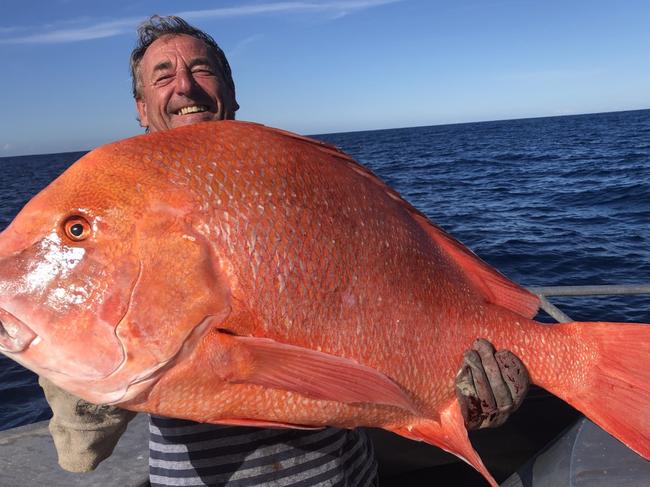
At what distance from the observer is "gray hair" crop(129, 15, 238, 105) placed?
2.40 m

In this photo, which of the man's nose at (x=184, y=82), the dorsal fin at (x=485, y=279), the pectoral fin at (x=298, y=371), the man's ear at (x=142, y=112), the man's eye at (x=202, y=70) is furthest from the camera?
the man's ear at (x=142, y=112)

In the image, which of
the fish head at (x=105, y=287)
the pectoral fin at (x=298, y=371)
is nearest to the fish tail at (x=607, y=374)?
the pectoral fin at (x=298, y=371)

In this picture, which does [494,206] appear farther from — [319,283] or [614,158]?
[319,283]

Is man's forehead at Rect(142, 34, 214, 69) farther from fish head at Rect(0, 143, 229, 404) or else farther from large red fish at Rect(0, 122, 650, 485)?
fish head at Rect(0, 143, 229, 404)

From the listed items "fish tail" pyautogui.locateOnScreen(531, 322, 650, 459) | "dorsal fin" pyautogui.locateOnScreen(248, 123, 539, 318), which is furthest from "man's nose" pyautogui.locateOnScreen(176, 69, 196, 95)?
"fish tail" pyautogui.locateOnScreen(531, 322, 650, 459)

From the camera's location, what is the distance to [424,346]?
1.72m

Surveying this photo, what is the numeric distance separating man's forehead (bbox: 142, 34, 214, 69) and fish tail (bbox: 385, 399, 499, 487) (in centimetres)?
172

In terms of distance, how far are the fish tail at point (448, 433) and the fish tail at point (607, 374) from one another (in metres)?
0.35

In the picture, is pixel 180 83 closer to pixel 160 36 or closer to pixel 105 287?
pixel 160 36

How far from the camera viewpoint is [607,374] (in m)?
1.93

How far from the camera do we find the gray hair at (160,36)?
2.40 meters

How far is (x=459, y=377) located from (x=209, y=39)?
186 cm

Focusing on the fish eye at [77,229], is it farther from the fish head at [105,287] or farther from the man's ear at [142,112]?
the man's ear at [142,112]

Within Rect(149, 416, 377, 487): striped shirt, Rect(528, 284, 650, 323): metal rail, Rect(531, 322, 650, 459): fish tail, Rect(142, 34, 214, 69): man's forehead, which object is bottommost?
Rect(528, 284, 650, 323): metal rail
